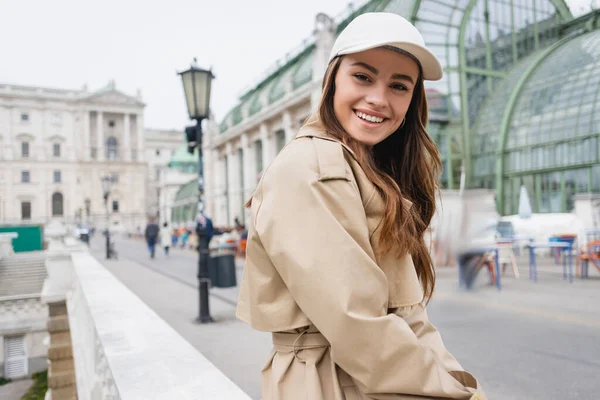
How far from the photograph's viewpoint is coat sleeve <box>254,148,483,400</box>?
3.29ft

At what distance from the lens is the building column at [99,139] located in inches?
3201

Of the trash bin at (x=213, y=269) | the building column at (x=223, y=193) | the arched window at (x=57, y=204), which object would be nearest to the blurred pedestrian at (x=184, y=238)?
the building column at (x=223, y=193)

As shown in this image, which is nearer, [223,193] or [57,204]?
[223,193]

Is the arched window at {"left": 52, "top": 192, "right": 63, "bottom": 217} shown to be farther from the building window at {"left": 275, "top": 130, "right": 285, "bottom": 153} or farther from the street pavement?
the street pavement

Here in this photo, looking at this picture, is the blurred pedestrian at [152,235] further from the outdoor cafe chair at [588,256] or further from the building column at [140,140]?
the building column at [140,140]

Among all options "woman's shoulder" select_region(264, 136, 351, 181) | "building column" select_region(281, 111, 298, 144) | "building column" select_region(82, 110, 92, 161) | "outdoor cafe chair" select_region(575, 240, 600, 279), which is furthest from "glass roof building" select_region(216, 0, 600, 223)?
"building column" select_region(82, 110, 92, 161)

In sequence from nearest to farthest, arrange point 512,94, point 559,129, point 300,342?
point 300,342
point 559,129
point 512,94

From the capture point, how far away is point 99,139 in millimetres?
81625

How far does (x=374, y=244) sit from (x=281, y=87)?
25277 millimetres

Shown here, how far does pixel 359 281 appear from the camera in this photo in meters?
1.02

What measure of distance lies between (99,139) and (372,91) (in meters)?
Answer: 88.5

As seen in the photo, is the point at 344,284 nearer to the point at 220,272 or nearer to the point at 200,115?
the point at 220,272

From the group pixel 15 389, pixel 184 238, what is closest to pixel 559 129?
pixel 184 238

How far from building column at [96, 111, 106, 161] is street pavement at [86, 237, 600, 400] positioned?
258ft
